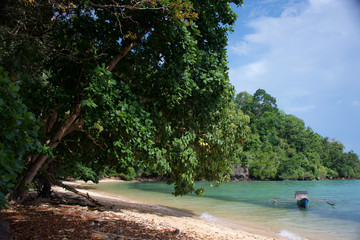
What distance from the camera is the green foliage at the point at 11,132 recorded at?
8.21 feet

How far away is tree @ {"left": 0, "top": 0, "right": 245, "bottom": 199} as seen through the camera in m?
6.11

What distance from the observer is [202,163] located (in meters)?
9.82

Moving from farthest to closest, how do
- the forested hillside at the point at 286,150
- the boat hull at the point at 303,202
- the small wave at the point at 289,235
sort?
the forested hillside at the point at 286,150 → the boat hull at the point at 303,202 → the small wave at the point at 289,235

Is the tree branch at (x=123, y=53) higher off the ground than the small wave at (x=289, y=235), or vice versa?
the tree branch at (x=123, y=53)

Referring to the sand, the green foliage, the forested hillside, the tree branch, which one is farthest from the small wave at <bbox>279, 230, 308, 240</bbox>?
the forested hillside

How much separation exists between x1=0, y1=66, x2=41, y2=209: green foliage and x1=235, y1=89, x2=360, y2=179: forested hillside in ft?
199

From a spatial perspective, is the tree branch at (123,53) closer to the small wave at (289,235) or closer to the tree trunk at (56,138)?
the tree trunk at (56,138)

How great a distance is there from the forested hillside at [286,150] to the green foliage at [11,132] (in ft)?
199

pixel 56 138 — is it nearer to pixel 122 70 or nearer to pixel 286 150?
pixel 122 70

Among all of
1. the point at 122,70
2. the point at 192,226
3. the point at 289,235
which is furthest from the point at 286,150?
the point at 122,70

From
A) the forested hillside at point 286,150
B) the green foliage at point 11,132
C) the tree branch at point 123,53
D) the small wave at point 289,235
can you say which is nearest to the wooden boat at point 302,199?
the small wave at point 289,235

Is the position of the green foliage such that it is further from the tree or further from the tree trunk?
the tree trunk

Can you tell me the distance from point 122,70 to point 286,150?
7365cm

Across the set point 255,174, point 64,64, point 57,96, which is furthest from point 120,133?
point 255,174
